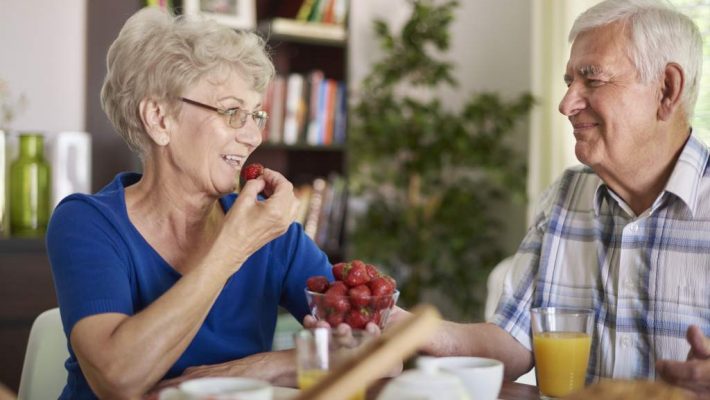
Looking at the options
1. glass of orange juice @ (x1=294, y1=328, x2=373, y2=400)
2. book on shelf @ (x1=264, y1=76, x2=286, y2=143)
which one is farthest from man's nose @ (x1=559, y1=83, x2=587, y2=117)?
book on shelf @ (x1=264, y1=76, x2=286, y2=143)

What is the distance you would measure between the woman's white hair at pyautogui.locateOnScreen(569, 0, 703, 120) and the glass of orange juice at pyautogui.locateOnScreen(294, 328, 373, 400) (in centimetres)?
105

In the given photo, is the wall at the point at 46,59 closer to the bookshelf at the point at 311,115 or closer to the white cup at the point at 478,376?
the bookshelf at the point at 311,115

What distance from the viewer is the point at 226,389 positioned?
1041mm

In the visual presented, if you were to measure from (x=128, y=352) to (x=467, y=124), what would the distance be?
309 centimetres

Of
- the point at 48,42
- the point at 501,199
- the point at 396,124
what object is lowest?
the point at 501,199

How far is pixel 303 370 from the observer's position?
1133 millimetres

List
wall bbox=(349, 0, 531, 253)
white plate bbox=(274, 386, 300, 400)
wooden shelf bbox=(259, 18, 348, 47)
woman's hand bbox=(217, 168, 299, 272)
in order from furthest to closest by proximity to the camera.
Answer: wall bbox=(349, 0, 531, 253) < wooden shelf bbox=(259, 18, 348, 47) < woman's hand bbox=(217, 168, 299, 272) < white plate bbox=(274, 386, 300, 400)

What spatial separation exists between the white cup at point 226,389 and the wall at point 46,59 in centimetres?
279

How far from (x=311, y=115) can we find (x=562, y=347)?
9.29 feet

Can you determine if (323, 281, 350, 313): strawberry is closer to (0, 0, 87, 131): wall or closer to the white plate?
the white plate

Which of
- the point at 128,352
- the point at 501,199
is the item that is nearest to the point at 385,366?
the point at 128,352

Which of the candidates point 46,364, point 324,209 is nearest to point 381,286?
point 46,364

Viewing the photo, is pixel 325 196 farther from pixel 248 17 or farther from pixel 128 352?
pixel 128 352

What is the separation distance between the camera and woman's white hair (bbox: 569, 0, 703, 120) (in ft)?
6.08
